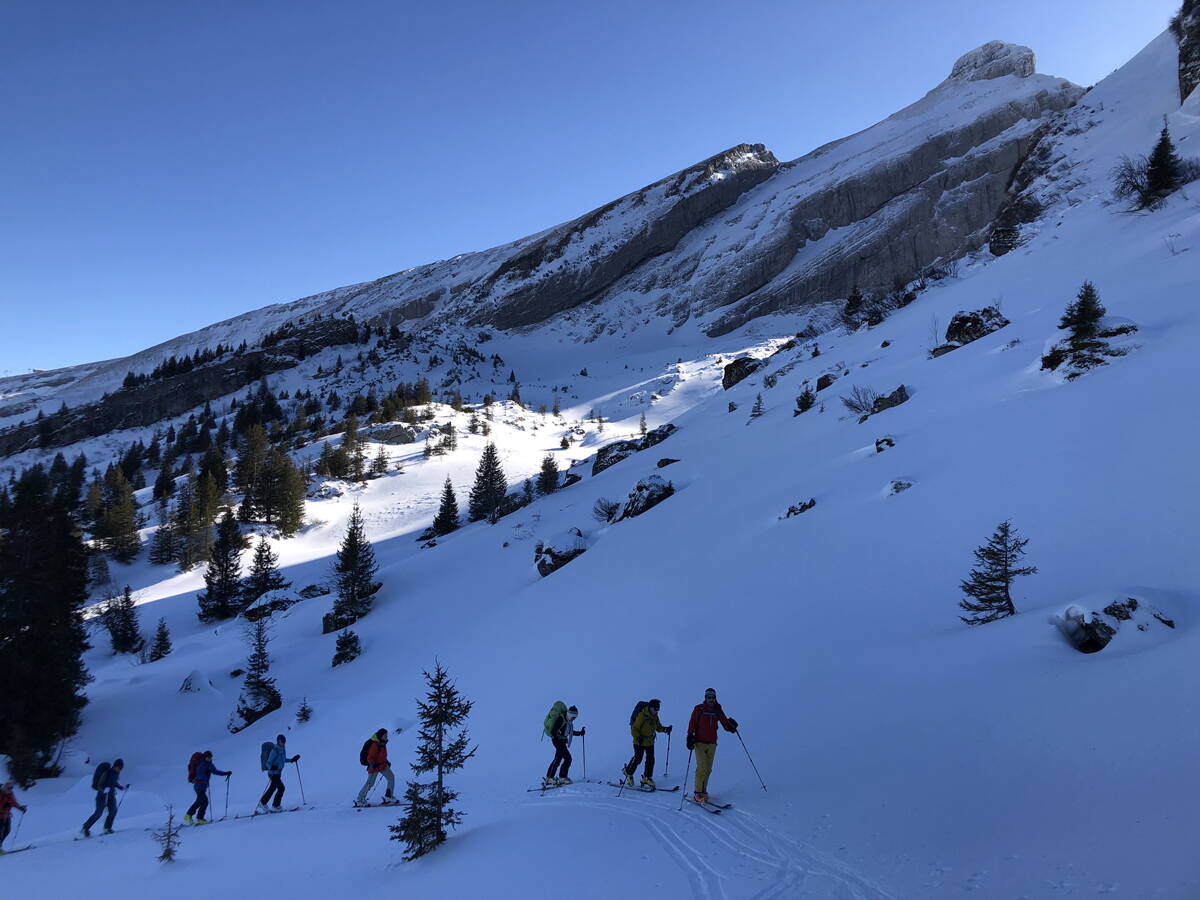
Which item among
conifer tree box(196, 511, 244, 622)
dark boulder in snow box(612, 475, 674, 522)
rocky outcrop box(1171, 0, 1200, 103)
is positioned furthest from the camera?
conifer tree box(196, 511, 244, 622)

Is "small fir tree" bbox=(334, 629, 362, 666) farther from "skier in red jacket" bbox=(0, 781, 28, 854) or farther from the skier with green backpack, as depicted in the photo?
the skier with green backpack

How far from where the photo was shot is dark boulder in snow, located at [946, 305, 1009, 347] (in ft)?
66.9

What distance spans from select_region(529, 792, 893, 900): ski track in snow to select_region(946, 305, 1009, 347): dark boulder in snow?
19771 millimetres

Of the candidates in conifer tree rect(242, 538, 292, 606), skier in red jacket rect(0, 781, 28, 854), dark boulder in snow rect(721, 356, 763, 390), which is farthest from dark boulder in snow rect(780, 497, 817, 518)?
dark boulder in snow rect(721, 356, 763, 390)

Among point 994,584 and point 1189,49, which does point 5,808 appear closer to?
point 994,584

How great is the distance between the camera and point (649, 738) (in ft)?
25.6

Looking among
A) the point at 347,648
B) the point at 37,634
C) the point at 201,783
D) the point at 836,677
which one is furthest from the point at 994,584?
the point at 37,634

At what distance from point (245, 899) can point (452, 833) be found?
2149 mm

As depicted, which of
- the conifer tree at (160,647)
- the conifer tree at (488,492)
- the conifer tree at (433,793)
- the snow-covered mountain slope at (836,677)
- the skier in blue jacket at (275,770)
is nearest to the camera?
the snow-covered mountain slope at (836,677)

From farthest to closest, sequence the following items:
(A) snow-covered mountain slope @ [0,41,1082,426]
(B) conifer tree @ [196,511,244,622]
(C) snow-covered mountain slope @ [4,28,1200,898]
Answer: (A) snow-covered mountain slope @ [0,41,1082,426] → (B) conifer tree @ [196,511,244,622] → (C) snow-covered mountain slope @ [4,28,1200,898]

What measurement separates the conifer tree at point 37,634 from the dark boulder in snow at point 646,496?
1923 cm

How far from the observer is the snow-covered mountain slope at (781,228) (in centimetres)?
10775

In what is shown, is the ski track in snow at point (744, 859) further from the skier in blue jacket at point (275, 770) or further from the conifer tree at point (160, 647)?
the conifer tree at point (160, 647)

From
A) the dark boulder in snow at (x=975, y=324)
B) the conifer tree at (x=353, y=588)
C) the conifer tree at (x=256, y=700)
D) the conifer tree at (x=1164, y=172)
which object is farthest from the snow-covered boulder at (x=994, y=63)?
the conifer tree at (x=256, y=700)
